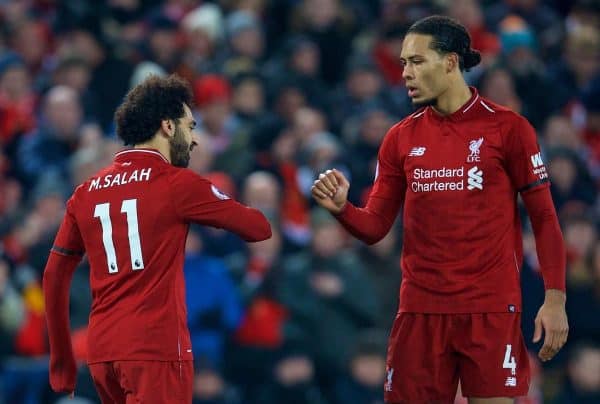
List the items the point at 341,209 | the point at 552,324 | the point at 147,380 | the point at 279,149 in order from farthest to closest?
1. the point at 279,149
2. the point at 341,209
3. the point at 552,324
4. the point at 147,380

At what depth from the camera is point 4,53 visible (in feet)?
42.9

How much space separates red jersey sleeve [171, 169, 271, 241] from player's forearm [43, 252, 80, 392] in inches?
27.2

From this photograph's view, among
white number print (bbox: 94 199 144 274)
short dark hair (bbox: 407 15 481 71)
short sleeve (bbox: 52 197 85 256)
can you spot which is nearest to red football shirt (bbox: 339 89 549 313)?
short dark hair (bbox: 407 15 481 71)

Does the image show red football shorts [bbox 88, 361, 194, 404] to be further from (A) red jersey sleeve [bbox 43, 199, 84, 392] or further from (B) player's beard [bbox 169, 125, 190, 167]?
(B) player's beard [bbox 169, 125, 190, 167]

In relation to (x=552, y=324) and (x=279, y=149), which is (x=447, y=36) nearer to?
(x=552, y=324)

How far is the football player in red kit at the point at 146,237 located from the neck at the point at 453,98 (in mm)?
1048

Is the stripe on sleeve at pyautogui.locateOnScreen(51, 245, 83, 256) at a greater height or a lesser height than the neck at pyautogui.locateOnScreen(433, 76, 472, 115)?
lesser

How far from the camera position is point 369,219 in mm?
7121

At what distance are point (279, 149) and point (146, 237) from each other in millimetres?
5743

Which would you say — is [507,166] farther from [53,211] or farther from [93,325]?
[53,211]

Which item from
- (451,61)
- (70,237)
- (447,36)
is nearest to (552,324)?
(451,61)

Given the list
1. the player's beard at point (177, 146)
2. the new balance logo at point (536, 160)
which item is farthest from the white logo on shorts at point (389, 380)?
the player's beard at point (177, 146)

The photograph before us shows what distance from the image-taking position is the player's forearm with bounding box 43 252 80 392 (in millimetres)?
6922

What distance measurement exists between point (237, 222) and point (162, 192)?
380mm
